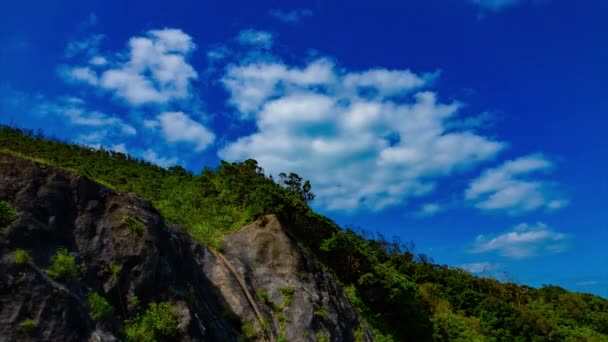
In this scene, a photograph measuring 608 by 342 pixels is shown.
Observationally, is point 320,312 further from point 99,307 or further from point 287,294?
point 99,307

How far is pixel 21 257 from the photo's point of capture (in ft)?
27.8

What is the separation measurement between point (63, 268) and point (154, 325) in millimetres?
2265

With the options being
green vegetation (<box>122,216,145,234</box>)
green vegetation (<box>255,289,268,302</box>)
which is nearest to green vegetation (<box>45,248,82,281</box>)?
green vegetation (<box>122,216,145,234</box>)

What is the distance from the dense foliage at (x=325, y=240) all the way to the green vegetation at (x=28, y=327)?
8943mm

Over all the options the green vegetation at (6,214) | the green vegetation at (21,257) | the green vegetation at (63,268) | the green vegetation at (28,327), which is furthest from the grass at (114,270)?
the green vegetation at (28,327)

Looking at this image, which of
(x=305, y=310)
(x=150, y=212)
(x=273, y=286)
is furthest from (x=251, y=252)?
(x=150, y=212)

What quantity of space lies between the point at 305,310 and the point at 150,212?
6.22 metres

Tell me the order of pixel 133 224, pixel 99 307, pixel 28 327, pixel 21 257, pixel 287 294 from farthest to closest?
pixel 287 294
pixel 133 224
pixel 99 307
pixel 21 257
pixel 28 327

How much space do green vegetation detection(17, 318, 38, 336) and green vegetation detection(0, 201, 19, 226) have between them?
2240 mm

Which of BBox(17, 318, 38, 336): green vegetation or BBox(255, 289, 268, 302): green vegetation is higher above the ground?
BBox(255, 289, 268, 302): green vegetation

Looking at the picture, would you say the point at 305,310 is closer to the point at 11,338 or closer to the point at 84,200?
the point at 84,200

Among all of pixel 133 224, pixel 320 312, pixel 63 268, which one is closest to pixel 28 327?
pixel 63 268

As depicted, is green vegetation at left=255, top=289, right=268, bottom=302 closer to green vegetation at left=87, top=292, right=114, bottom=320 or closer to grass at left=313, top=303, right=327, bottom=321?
grass at left=313, top=303, right=327, bottom=321

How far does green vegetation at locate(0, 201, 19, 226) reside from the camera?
356 inches
